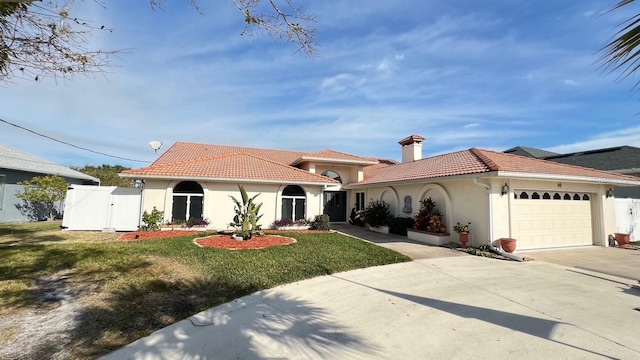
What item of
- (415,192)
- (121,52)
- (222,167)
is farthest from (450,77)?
(121,52)

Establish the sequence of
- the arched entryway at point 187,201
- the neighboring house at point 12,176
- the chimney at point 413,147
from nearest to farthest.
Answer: the arched entryway at point 187,201 < the neighboring house at point 12,176 < the chimney at point 413,147

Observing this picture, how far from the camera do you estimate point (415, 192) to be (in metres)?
16.7

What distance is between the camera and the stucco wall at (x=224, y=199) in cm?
1566

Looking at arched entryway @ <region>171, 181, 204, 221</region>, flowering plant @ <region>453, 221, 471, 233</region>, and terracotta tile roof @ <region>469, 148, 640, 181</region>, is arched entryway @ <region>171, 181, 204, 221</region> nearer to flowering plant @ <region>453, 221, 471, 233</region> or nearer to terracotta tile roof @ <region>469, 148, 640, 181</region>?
flowering plant @ <region>453, 221, 471, 233</region>

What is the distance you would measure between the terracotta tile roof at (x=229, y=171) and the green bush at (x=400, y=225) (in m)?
4.41

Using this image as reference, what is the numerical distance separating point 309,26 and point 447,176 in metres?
10.5

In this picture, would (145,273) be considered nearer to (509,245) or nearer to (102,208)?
(102,208)

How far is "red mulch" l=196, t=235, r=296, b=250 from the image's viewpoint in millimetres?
11250

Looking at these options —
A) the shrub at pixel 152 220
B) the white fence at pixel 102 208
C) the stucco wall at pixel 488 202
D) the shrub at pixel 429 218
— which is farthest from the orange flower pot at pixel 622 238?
the white fence at pixel 102 208

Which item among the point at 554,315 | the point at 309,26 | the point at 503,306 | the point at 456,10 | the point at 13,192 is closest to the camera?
the point at 309,26

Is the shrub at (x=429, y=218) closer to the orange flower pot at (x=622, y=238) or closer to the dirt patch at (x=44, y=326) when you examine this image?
Answer: the orange flower pot at (x=622, y=238)

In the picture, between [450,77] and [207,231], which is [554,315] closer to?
→ [450,77]

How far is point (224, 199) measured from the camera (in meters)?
16.8

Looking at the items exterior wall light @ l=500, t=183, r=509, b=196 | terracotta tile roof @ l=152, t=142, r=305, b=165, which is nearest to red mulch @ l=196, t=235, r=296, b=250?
exterior wall light @ l=500, t=183, r=509, b=196
